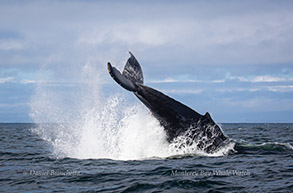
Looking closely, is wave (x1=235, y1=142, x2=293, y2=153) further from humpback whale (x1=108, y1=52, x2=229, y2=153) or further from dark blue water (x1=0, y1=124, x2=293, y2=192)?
humpback whale (x1=108, y1=52, x2=229, y2=153)

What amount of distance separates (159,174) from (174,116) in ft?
6.12

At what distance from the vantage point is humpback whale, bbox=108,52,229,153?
929cm

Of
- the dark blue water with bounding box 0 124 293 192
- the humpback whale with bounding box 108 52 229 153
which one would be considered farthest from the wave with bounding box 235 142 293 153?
the humpback whale with bounding box 108 52 229 153

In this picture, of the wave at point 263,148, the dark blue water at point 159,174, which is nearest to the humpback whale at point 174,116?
the dark blue water at point 159,174

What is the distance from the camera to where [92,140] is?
1255 centimetres

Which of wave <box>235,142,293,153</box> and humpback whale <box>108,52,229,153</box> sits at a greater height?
humpback whale <box>108,52,229,153</box>

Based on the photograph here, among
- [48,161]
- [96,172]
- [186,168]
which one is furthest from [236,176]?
[48,161]

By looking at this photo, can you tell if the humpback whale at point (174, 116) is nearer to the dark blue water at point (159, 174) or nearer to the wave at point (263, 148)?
the dark blue water at point (159, 174)

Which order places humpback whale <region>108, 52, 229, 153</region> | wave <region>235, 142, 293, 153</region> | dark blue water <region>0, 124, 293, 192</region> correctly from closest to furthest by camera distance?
dark blue water <region>0, 124, 293, 192</region> < humpback whale <region>108, 52, 229, 153</region> < wave <region>235, 142, 293, 153</region>

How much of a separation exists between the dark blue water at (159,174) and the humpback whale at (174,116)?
51 cm

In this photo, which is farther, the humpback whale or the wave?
the wave

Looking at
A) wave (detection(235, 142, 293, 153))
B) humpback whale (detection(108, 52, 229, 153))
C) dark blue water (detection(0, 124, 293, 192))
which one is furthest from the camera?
wave (detection(235, 142, 293, 153))

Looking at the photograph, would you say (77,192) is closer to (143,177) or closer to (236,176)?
(143,177)

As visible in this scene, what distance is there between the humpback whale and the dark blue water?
20.0 inches
